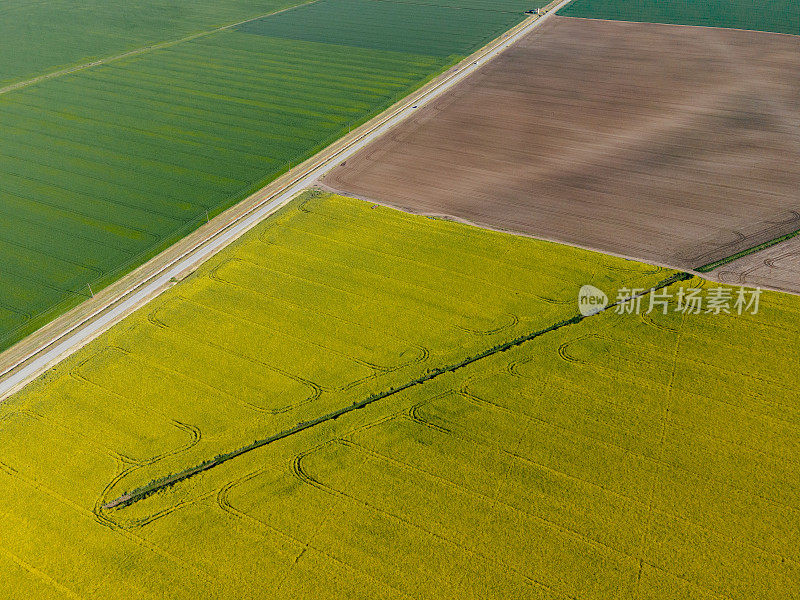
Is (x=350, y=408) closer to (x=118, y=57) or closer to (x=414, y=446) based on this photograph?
(x=414, y=446)

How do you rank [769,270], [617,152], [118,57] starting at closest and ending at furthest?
[769,270] < [617,152] < [118,57]

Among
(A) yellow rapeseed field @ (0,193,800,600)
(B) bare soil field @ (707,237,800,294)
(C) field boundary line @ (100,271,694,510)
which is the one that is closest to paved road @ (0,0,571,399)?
(A) yellow rapeseed field @ (0,193,800,600)

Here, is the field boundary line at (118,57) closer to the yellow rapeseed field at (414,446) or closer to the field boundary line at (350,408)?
the yellow rapeseed field at (414,446)

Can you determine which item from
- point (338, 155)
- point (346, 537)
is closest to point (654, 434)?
point (346, 537)

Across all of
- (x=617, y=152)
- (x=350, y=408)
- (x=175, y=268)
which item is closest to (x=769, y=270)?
(x=617, y=152)

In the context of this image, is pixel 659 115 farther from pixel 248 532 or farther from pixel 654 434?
pixel 248 532
